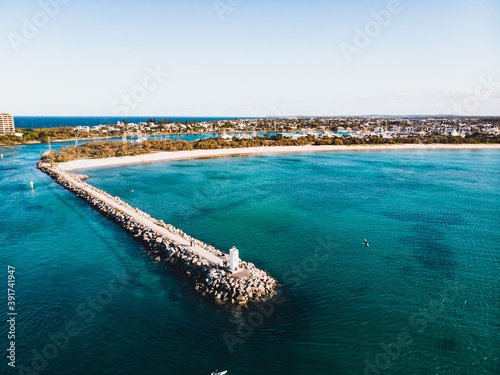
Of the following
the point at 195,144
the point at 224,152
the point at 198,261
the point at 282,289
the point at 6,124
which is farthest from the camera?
the point at 6,124

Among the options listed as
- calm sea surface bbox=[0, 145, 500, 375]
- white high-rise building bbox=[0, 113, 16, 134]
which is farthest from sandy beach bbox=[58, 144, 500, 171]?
white high-rise building bbox=[0, 113, 16, 134]

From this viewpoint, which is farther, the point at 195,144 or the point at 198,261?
the point at 195,144

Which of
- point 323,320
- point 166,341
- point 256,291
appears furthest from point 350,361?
point 166,341

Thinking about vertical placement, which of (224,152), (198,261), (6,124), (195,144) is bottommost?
(198,261)

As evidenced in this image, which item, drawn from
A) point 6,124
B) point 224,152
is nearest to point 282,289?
point 224,152

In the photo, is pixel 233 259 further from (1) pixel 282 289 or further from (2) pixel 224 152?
(2) pixel 224 152

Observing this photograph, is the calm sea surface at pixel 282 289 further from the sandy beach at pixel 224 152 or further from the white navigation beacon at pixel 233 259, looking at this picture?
the sandy beach at pixel 224 152

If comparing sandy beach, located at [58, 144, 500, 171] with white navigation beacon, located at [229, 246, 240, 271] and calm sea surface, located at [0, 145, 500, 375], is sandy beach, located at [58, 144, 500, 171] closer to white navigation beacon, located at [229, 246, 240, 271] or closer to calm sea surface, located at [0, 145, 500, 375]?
calm sea surface, located at [0, 145, 500, 375]
